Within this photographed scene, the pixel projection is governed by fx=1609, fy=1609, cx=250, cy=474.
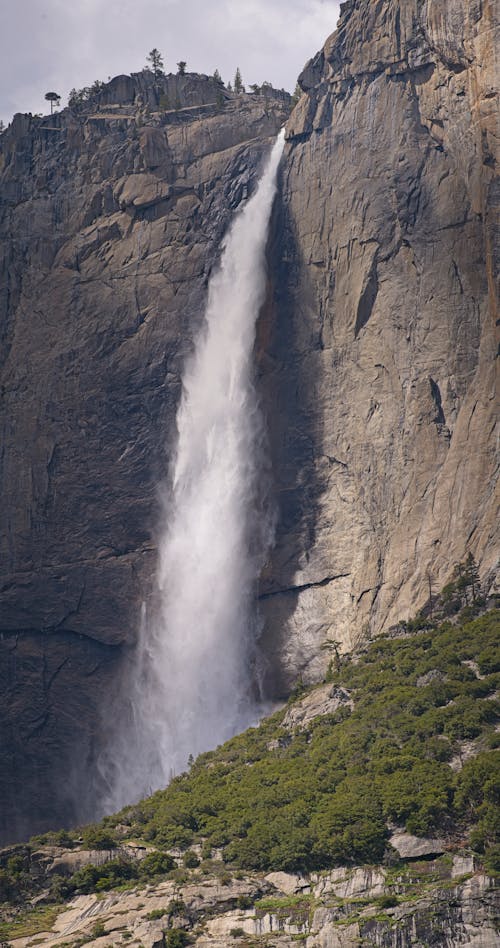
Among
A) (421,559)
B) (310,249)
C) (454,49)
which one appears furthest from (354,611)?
(454,49)

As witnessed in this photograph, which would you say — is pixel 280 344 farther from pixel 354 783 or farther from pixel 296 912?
pixel 296 912

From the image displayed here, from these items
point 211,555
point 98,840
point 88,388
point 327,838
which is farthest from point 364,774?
point 88,388

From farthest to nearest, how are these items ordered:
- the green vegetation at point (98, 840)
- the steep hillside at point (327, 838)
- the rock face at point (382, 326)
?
the rock face at point (382, 326)
the green vegetation at point (98, 840)
the steep hillside at point (327, 838)

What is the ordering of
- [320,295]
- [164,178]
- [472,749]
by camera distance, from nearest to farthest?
[472,749] → [320,295] → [164,178]

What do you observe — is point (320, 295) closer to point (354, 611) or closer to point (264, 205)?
point (264, 205)

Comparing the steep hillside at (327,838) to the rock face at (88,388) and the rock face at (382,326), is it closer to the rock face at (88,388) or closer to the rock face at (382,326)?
the rock face at (382,326)

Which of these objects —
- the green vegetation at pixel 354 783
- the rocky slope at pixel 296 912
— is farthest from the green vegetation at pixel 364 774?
the rocky slope at pixel 296 912

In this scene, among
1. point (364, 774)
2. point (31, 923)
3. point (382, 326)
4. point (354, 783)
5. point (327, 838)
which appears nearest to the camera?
point (327, 838)
